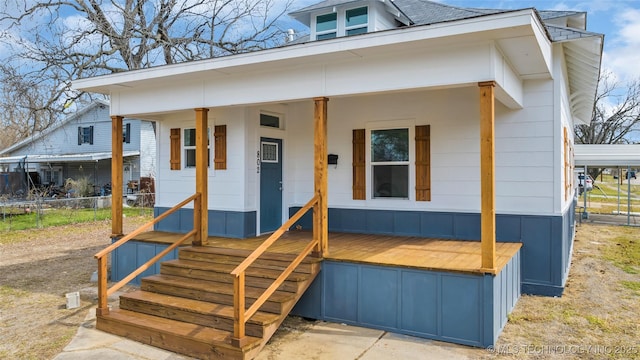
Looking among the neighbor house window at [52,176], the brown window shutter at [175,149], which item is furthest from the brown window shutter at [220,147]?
the neighbor house window at [52,176]

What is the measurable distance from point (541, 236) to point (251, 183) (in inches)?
170

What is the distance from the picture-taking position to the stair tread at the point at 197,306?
4.29 m

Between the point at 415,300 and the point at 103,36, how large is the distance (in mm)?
14339

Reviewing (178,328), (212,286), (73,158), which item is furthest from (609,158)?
(73,158)

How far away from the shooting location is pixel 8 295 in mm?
6328

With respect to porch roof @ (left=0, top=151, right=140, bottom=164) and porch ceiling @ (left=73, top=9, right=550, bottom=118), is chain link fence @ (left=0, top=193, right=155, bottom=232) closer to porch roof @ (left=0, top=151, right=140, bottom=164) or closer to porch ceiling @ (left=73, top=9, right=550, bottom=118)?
porch roof @ (left=0, top=151, right=140, bottom=164)

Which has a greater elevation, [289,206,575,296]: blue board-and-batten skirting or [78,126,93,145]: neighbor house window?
[78,126,93,145]: neighbor house window

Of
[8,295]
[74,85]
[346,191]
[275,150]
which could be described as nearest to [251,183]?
[275,150]

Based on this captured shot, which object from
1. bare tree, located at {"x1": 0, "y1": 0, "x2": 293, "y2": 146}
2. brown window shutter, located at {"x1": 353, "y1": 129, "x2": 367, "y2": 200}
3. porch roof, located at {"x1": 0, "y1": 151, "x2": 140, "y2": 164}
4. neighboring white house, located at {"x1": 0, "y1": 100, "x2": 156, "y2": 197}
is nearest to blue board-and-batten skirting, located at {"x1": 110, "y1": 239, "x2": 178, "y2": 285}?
brown window shutter, located at {"x1": 353, "y1": 129, "x2": 367, "y2": 200}

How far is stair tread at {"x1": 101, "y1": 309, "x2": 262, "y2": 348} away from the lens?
4.07m

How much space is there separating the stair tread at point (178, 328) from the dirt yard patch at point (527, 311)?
1.63ft

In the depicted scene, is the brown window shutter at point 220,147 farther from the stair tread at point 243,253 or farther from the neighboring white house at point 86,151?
the neighboring white house at point 86,151

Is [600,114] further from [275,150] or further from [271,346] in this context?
[271,346]

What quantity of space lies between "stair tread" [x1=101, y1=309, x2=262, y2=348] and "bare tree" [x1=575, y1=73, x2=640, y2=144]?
30.5 m
